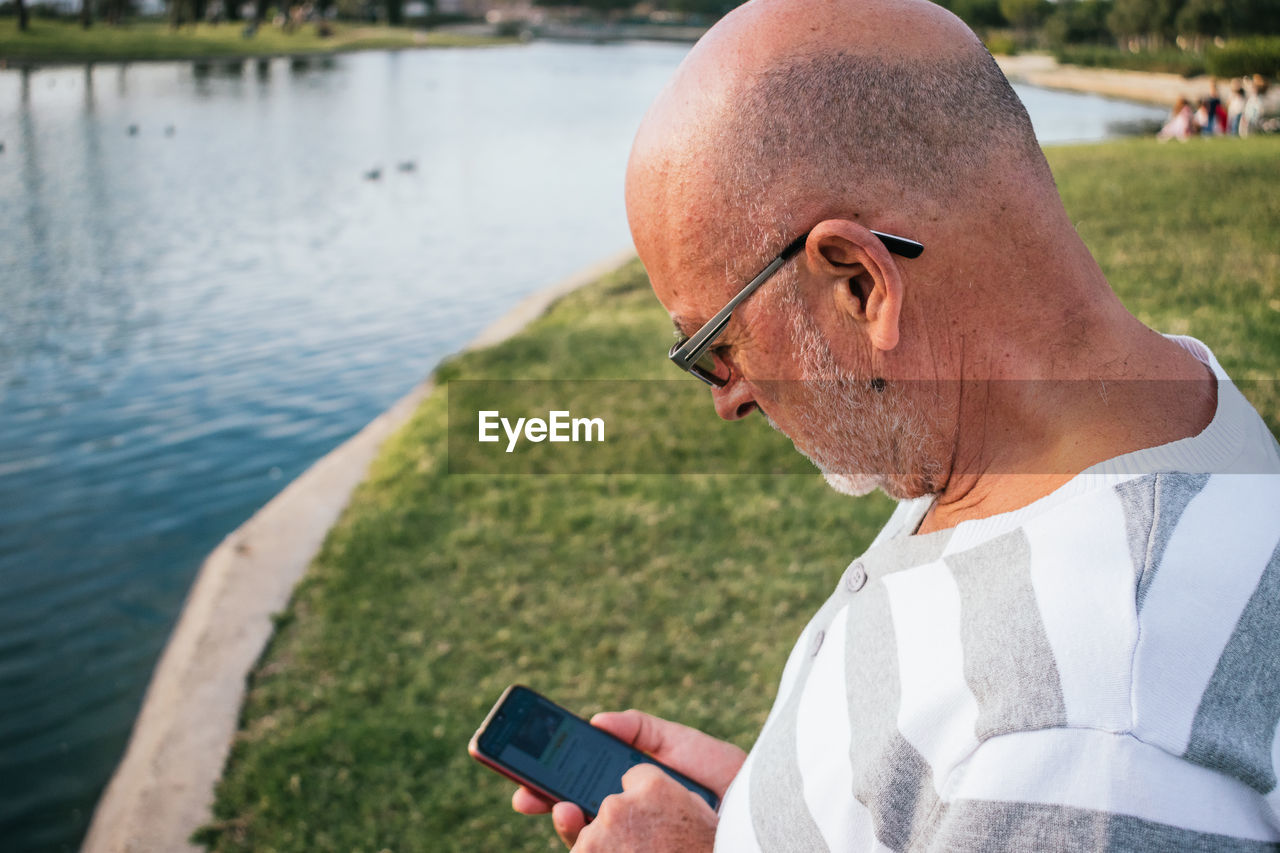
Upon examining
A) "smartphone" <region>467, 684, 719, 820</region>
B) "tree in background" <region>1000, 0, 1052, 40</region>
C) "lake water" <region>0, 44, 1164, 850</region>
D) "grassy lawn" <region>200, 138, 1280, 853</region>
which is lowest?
"lake water" <region>0, 44, 1164, 850</region>

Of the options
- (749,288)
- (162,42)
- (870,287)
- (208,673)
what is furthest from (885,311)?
(162,42)

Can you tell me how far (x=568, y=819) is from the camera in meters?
1.93

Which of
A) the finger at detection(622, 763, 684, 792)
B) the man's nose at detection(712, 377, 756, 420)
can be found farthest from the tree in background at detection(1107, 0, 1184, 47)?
the finger at detection(622, 763, 684, 792)

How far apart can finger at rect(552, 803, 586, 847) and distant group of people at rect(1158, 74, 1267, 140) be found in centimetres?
1981


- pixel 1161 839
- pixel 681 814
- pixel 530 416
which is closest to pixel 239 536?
pixel 530 416

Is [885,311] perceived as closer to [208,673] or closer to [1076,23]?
[208,673]

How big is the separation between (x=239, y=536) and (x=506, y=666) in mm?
2277

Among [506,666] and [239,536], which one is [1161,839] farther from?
[239,536]

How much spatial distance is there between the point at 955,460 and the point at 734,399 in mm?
386

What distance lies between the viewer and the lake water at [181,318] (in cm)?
565

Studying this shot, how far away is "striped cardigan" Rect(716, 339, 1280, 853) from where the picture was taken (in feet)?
3.15

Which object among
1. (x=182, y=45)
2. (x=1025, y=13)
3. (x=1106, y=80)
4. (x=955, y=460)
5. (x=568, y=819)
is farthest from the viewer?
(x=182, y=45)

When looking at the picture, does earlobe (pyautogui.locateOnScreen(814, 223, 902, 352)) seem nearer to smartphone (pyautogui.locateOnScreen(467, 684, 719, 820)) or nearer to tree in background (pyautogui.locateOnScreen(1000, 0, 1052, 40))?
smartphone (pyautogui.locateOnScreen(467, 684, 719, 820))

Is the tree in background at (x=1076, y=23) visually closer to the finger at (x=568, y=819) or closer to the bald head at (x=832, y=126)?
the bald head at (x=832, y=126)
